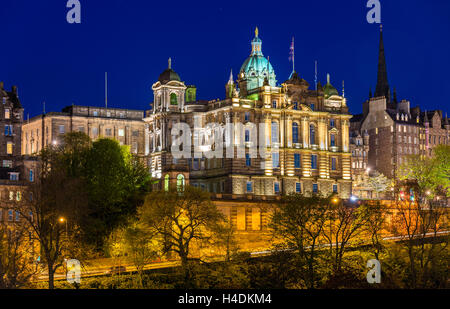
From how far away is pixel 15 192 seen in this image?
131375 mm

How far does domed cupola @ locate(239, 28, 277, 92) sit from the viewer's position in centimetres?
16562

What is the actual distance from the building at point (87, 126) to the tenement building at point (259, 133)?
37.0 feet

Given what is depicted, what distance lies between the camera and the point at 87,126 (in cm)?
17575

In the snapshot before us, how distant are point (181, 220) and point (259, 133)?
4349 centimetres

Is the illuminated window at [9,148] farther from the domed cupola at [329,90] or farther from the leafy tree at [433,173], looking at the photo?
the leafy tree at [433,173]

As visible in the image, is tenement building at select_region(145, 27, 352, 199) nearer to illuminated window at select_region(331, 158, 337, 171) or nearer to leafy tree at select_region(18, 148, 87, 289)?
illuminated window at select_region(331, 158, 337, 171)

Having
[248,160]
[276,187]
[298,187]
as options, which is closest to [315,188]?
[298,187]

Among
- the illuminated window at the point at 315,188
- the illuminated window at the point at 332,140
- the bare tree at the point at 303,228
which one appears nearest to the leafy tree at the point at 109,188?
the bare tree at the point at 303,228

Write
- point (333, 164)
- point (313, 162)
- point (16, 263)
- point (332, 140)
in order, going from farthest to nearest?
1. point (332, 140)
2. point (333, 164)
3. point (313, 162)
4. point (16, 263)

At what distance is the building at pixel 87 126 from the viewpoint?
6826 inches

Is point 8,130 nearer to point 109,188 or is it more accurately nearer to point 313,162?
point 109,188

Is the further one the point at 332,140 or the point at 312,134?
the point at 332,140
